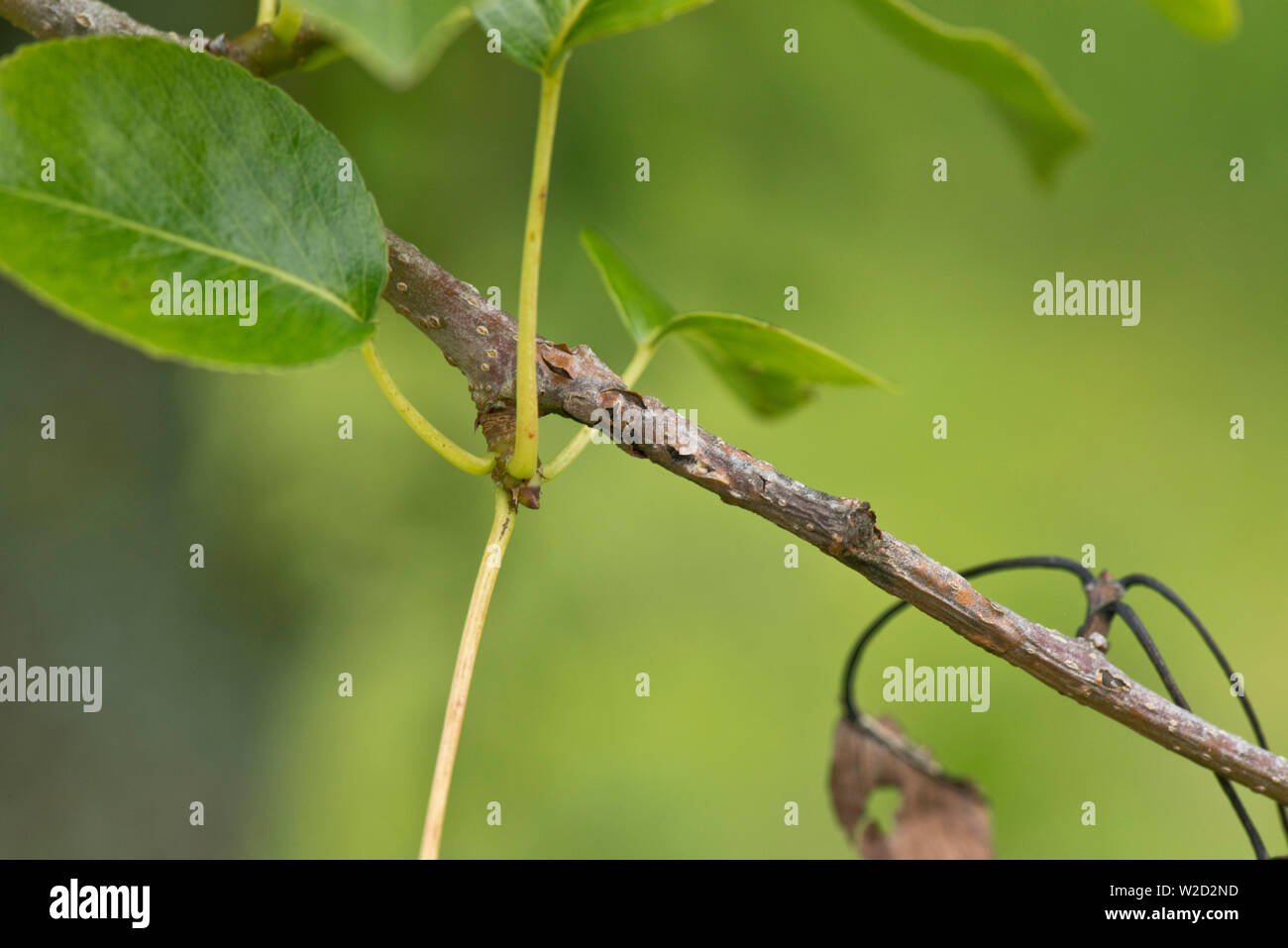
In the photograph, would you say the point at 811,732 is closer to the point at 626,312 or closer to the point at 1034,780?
the point at 1034,780

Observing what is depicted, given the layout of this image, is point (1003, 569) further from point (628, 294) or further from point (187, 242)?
point (187, 242)

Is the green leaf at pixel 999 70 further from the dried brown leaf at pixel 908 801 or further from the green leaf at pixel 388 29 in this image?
the dried brown leaf at pixel 908 801

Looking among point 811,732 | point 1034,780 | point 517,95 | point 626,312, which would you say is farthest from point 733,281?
point 626,312

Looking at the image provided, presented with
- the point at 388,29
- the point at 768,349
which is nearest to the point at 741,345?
the point at 768,349

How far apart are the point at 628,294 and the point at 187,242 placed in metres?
0.23

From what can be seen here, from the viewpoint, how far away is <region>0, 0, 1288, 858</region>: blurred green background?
1.30 meters

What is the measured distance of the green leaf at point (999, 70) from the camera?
32cm

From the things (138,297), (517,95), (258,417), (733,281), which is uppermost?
(517,95)

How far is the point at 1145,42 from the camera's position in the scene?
1322mm

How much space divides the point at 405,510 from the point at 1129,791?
1.07 metres

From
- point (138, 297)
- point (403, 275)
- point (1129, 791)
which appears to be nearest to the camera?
point (138, 297)

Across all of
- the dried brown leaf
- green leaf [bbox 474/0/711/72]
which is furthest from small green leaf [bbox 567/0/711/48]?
the dried brown leaf

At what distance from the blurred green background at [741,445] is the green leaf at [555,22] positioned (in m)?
0.99

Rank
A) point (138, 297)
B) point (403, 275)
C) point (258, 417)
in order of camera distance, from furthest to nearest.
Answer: point (258, 417) < point (403, 275) < point (138, 297)
